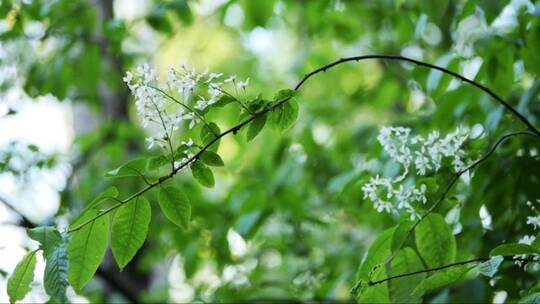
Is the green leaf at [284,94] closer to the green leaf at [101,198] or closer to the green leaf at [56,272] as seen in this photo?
the green leaf at [101,198]

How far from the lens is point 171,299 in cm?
326

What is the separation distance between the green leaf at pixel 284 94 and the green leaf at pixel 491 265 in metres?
0.51

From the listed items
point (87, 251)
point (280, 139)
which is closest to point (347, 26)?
point (280, 139)

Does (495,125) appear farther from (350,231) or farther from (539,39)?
(350,231)

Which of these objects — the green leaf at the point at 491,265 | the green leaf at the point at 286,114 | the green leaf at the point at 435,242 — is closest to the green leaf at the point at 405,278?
the green leaf at the point at 435,242

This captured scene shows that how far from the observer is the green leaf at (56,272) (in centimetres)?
140

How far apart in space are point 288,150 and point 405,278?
185 cm

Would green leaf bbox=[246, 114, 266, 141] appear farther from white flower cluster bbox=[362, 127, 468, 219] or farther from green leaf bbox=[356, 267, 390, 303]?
green leaf bbox=[356, 267, 390, 303]

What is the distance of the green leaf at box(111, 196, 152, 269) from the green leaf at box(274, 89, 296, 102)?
35cm

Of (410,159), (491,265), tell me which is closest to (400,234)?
(410,159)

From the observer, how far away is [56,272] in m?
1.41

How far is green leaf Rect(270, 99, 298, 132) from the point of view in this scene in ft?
4.74

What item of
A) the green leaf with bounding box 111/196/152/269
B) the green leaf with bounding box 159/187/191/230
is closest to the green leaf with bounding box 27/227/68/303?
the green leaf with bounding box 111/196/152/269

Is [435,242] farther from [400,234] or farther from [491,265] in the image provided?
[491,265]
